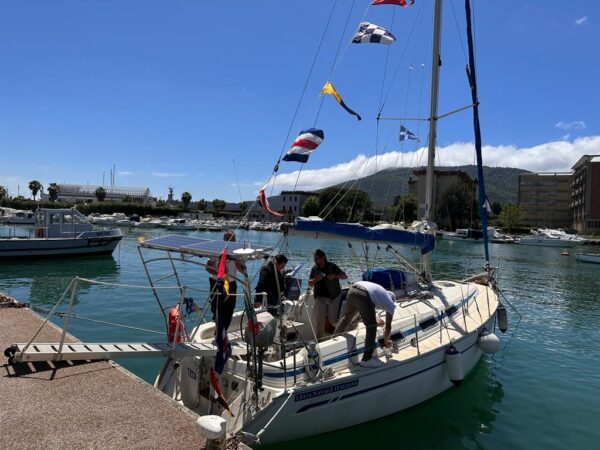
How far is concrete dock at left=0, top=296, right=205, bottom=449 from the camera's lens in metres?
4.99

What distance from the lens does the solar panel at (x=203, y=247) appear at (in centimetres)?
659

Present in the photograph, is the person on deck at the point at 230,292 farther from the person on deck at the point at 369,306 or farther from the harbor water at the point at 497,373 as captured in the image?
the person on deck at the point at 369,306

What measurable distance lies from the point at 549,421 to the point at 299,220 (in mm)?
6689

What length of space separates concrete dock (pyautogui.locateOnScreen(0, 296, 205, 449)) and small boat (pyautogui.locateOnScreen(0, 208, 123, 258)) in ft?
95.4

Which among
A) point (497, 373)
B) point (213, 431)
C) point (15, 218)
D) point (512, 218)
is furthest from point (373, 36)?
point (512, 218)

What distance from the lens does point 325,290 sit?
28.4 feet

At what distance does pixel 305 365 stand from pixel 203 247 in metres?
2.51

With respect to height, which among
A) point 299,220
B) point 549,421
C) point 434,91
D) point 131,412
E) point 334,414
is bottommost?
point 549,421

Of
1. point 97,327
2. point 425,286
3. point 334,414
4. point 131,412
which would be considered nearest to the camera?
point 131,412

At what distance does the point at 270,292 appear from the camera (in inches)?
374

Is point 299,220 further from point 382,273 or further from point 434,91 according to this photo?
point 434,91

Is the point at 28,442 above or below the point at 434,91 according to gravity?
below

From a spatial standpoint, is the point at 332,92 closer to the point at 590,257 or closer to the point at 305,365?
the point at 305,365

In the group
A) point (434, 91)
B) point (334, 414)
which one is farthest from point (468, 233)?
point (334, 414)
